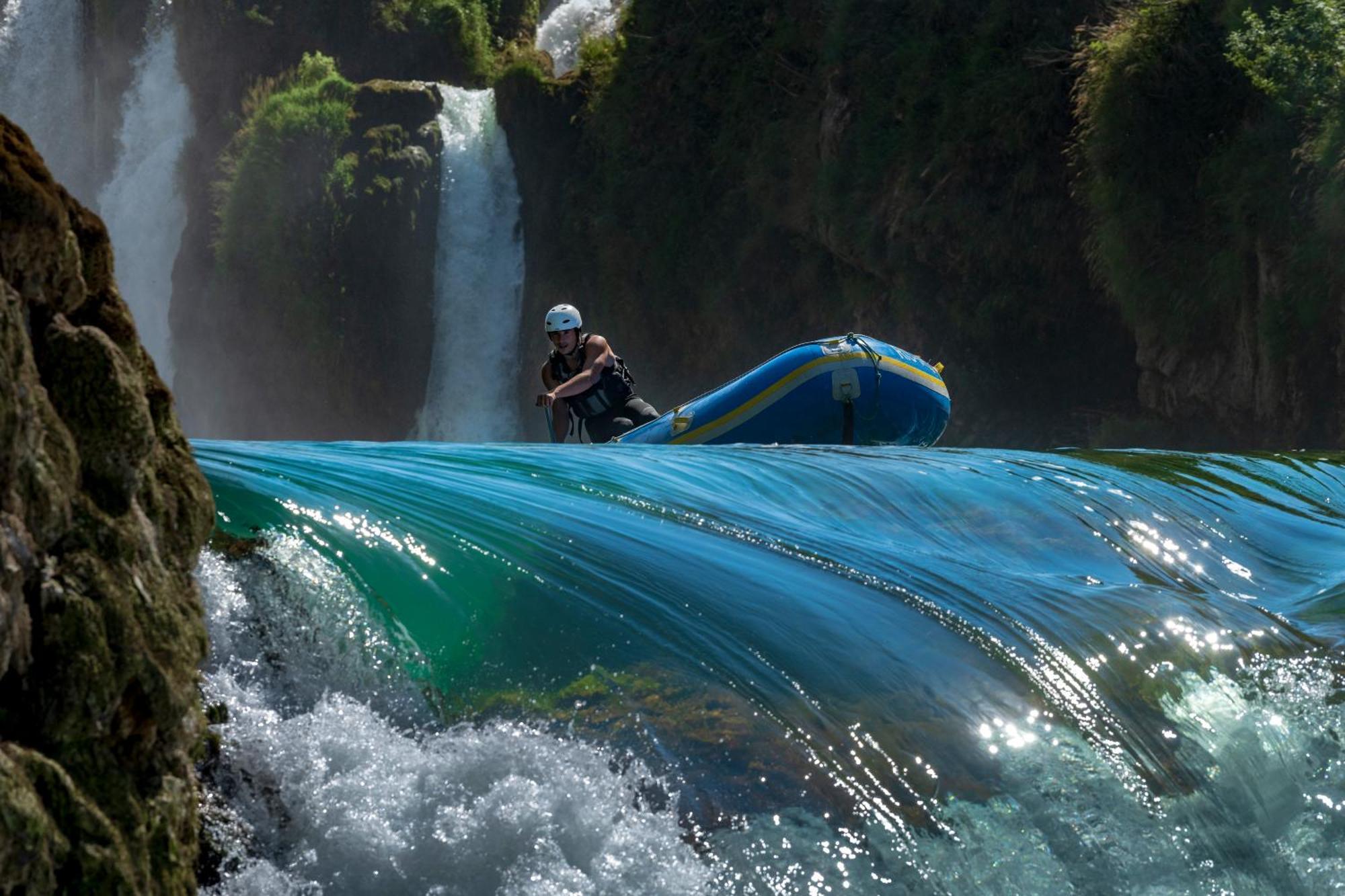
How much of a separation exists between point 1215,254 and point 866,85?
536cm

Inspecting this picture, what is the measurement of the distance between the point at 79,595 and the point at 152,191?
93.7 ft

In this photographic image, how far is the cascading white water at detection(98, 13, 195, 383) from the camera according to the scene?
28281mm

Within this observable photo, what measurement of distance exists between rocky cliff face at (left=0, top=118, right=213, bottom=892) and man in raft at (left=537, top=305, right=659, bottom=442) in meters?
6.84

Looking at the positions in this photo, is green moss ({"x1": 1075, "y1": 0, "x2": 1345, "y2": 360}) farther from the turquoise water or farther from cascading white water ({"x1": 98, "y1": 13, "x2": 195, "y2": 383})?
cascading white water ({"x1": 98, "y1": 13, "x2": 195, "y2": 383})

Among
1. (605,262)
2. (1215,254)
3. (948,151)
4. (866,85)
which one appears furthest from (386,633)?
(605,262)

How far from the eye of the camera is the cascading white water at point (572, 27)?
26.6 meters

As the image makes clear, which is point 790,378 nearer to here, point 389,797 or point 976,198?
point 389,797

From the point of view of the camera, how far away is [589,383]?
9570 mm

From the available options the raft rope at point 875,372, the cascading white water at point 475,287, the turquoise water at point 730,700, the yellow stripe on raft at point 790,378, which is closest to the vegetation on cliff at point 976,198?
the cascading white water at point 475,287

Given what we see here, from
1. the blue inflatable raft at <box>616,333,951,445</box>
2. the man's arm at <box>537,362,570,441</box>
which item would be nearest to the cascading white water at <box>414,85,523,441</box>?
the man's arm at <box>537,362,570,441</box>

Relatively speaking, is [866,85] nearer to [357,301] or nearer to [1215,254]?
[1215,254]

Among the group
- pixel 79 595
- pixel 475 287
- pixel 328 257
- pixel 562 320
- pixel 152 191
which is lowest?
pixel 79 595

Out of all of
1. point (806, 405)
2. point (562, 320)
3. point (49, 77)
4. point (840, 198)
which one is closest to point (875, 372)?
point (806, 405)

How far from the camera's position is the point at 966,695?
3818 millimetres
